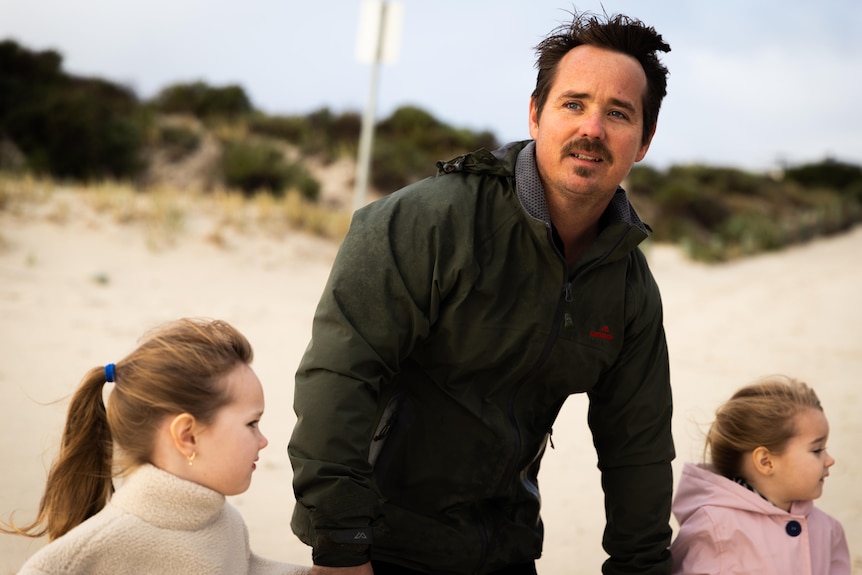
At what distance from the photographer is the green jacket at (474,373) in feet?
7.47

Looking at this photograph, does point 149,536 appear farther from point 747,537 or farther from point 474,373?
point 747,537

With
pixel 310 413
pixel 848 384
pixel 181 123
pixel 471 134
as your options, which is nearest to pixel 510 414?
pixel 310 413

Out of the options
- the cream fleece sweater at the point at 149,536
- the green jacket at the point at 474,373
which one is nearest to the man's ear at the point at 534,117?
the green jacket at the point at 474,373

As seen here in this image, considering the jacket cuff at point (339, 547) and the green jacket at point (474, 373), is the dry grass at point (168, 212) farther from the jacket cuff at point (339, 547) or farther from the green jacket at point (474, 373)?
the jacket cuff at point (339, 547)

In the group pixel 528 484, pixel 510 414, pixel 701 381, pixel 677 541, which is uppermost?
pixel 510 414

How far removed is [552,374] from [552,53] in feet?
3.12

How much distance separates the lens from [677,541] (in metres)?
2.94

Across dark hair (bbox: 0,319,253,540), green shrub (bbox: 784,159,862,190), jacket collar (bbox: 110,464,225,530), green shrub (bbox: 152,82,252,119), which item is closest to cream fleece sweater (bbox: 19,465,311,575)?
jacket collar (bbox: 110,464,225,530)

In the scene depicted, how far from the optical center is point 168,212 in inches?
396

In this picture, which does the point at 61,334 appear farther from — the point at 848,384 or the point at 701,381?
the point at 848,384

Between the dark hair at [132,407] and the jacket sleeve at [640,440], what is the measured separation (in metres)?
1.19

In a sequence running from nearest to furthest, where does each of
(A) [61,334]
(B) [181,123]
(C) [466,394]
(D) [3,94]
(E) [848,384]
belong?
(C) [466,394] < (A) [61,334] < (E) [848,384] < (D) [3,94] < (B) [181,123]

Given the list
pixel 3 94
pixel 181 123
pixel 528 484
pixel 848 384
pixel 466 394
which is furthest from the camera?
pixel 181 123

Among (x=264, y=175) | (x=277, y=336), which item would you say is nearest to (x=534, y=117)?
(x=277, y=336)
